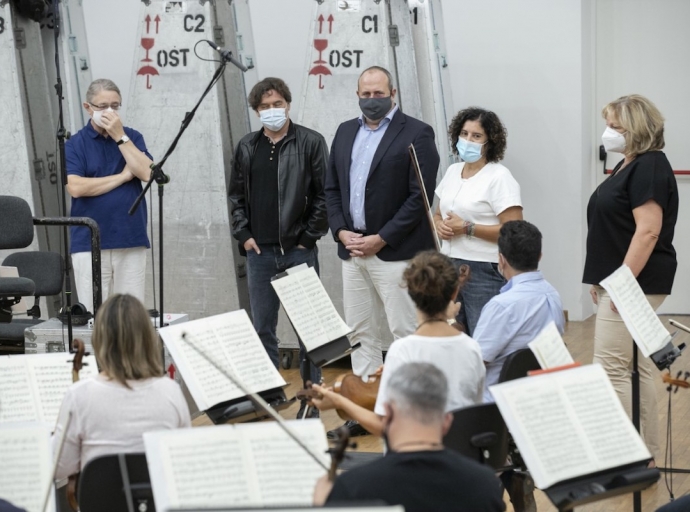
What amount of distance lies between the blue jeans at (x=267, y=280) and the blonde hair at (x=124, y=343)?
258 centimetres

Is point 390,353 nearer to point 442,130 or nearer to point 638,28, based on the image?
point 442,130

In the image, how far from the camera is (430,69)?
6.61 meters

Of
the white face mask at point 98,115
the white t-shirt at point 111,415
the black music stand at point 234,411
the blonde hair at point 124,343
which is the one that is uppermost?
the white face mask at point 98,115

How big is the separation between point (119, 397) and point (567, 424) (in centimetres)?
134

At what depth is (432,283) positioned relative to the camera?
132 inches

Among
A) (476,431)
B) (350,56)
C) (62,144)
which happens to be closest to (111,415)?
(476,431)

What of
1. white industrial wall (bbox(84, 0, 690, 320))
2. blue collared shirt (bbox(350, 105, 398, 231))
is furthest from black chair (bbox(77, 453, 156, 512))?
white industrial wall (bbox(84, 0, 690, 320))

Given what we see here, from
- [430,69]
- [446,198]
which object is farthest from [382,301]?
[430,69]

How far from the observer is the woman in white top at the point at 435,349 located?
3.27m

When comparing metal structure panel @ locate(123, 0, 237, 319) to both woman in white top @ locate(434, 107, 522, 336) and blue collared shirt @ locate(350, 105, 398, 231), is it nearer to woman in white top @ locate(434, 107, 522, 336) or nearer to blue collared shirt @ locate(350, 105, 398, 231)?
blue collared shirt @ locate(350, 105, 398, 231)

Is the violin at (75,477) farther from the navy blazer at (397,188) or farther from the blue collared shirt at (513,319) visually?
the navy blazer at (397,188)

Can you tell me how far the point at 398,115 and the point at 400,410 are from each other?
3.32 meters

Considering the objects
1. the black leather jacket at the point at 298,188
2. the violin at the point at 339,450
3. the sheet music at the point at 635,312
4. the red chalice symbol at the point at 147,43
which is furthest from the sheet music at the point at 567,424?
the red chalice symbol at the point at 147,43

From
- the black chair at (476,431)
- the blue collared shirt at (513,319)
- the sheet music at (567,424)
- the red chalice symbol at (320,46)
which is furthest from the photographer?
the red chalice symbol at (320,46)
